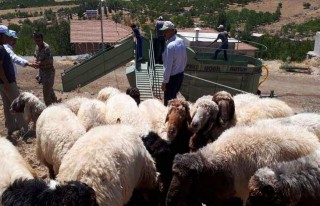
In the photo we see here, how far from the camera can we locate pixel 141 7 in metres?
78.5

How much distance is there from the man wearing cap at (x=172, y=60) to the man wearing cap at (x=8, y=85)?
Answer: 3.28m

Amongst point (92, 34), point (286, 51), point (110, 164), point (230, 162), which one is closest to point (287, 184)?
point (230, 162)

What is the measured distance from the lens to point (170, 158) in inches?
222

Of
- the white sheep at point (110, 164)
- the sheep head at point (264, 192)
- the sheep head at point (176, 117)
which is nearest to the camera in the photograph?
the sheep head at point (264, 192)

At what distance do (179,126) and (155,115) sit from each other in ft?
3.17

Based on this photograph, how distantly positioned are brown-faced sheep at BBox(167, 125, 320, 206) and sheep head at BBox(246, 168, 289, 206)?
3.00ft

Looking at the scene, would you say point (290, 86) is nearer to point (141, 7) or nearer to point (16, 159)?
point (16, 159)

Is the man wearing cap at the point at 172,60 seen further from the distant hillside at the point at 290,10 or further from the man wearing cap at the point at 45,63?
the distant hillside at the point at 290,10

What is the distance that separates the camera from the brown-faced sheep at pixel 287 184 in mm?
3777

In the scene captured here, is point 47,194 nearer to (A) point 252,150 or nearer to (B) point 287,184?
(B) point 287,184

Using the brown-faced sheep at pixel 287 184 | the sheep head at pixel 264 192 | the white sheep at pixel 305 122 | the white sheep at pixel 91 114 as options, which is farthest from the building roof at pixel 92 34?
the sheep head at pixel 264 192

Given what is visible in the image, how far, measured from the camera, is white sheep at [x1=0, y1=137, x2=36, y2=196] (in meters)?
4.34

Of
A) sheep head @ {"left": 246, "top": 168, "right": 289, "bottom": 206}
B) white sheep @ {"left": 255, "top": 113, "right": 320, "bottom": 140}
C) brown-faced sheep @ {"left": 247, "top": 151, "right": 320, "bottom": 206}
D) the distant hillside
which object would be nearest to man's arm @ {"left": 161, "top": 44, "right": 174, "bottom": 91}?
white sheep @ {"left": 255, "top": 113, "right": 320, "bottom": 140}

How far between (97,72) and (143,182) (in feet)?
31.0
